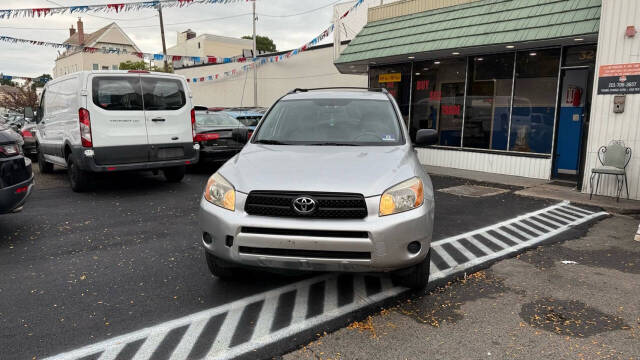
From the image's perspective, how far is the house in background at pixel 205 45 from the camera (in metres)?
53.6

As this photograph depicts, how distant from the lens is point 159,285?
4098 mm

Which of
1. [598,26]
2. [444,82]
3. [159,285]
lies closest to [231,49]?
[444,82]

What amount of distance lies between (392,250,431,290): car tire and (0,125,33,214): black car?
4458 millimetres

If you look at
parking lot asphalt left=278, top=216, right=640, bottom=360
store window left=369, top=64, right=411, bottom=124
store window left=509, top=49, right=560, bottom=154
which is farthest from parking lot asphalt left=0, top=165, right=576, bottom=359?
store window left=369, top=64, right=411, bottom=124

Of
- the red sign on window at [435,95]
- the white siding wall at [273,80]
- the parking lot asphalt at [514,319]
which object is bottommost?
the parking lot asphalt at [514,319]

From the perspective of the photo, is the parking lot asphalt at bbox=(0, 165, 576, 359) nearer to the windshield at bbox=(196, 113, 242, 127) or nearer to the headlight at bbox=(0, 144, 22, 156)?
the headlight at bbox=(0, 144, 22, 156)

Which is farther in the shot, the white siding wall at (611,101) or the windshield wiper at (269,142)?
the white siding wall at (611,101)

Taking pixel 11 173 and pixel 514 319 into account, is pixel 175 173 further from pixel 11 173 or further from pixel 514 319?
pixel 514 319

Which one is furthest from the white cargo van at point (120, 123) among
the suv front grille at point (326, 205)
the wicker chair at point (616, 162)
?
the wicker chair at point (616, 162)

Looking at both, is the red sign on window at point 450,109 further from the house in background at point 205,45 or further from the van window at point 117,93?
the house in background at point 205,45

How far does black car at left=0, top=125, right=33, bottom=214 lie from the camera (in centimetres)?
496

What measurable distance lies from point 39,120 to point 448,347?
35.0ft

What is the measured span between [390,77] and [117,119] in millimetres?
8884

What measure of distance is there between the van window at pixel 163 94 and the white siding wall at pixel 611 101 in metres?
8.16
